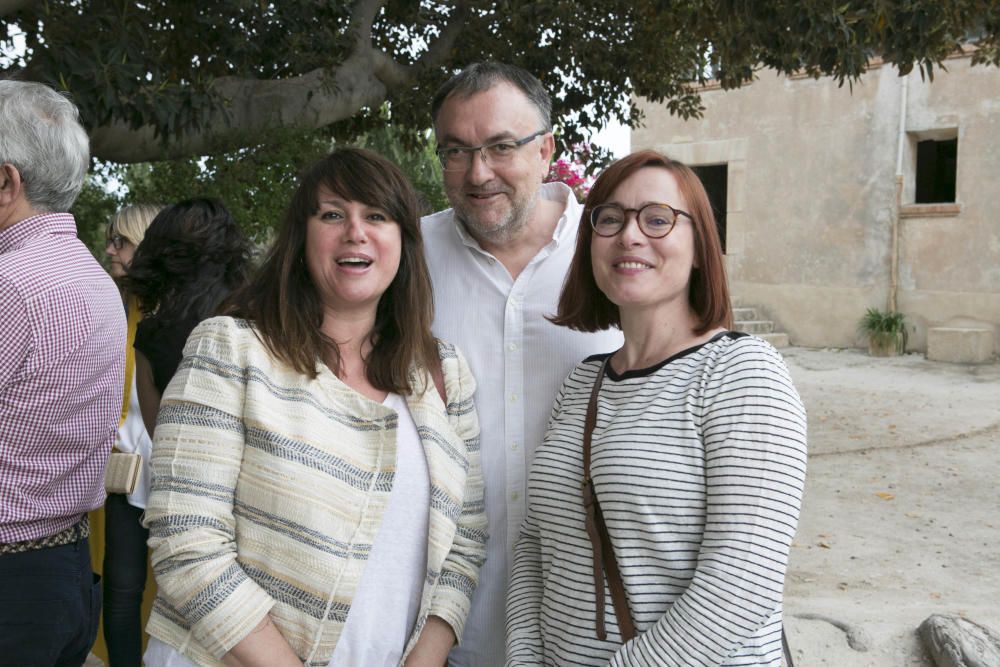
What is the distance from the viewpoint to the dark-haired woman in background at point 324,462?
186 centimetres

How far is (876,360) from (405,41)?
377 inches

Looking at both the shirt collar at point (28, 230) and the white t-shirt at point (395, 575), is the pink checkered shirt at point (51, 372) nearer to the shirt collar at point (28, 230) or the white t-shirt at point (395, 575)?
the shirt collar at point (28, 230)

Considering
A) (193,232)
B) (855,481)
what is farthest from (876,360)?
(193,232)

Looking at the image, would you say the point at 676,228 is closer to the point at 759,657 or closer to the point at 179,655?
the point at 759,657

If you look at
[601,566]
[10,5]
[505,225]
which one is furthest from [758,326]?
[601,566]

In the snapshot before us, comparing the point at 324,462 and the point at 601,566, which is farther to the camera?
the point at 324,462

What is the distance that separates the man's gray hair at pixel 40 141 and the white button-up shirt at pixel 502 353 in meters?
0.96

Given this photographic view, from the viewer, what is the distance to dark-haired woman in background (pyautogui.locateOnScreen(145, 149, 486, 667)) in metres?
1.86

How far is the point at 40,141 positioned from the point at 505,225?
45.8 inches

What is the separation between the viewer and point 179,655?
191 cm

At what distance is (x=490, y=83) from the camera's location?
100 inches

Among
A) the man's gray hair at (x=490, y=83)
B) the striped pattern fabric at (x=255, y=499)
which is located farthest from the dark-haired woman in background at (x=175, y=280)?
the striped pattern fabric at (x=255, y=499)

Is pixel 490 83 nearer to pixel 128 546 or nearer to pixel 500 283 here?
pixel 500 283

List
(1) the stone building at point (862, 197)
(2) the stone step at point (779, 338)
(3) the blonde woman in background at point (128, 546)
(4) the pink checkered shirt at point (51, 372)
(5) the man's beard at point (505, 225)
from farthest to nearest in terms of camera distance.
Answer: (2) the stone step at point (779, 338)
(1) the stone building at point (862, 197)
(3) the blonde woman in background at point (128, 546)
(5) the man's beard at point (505, 225)
(4) the pink checkered shirt at point (51, 372)
